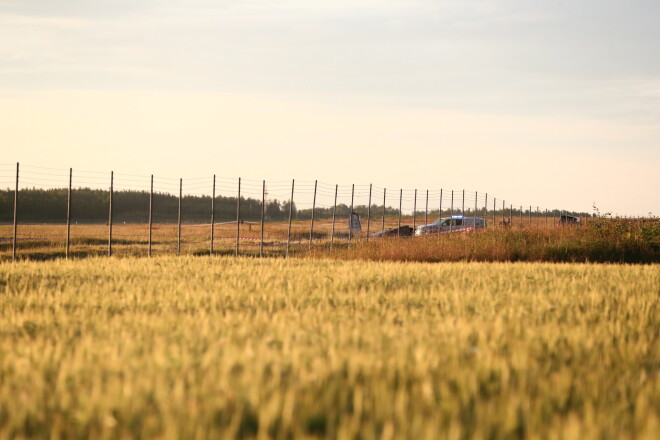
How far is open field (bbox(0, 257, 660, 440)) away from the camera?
9.61 feet

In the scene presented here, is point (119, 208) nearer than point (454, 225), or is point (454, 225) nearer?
point (454, 225)

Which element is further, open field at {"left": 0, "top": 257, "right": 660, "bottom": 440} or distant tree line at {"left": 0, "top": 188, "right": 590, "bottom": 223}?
distant tree line at {"left": 0, "top": 188, "right": 590, "bottom": 223}

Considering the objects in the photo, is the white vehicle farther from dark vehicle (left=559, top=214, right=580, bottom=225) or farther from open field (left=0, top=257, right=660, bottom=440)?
open field (left=0, top=257, right=660, bottom=440)

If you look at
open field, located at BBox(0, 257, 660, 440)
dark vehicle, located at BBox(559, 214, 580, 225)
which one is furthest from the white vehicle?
open field, located at BBox(0, 257, 660, 440)

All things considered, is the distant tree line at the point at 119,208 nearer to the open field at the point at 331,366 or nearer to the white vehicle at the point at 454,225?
the white vehicle at the point at 454,225

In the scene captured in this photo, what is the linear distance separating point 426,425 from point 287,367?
3.93 feet

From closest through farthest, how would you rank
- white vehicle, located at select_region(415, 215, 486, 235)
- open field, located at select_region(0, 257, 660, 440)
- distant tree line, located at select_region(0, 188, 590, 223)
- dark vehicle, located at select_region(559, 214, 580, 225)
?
open field, located at select_region(0, 257, 660, 440)
dark vehicle, located at select_region(559, 214, 580, 225)
white vehicle, located at select_region(415, 215, 486, 235)
distant tree line, located at select_region(0, 188, 590, 223)

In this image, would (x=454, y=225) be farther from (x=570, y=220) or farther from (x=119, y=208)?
(x=119, y=208)

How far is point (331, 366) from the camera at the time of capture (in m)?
3.77

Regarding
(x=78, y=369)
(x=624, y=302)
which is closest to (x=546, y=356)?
(x=78, y=369)

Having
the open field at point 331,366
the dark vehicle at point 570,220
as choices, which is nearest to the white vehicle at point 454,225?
the dark vehicle at point 570,220

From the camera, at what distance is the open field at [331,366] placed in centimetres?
293

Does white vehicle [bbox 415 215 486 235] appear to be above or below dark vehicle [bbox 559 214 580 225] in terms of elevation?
below

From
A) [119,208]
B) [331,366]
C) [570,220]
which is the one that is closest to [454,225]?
[570,220]
